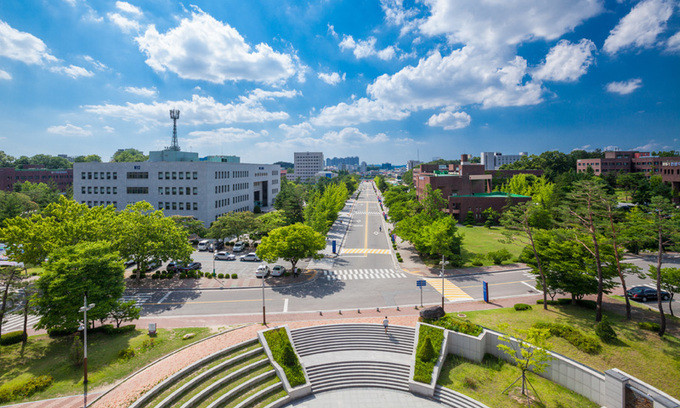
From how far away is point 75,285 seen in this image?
24531mm

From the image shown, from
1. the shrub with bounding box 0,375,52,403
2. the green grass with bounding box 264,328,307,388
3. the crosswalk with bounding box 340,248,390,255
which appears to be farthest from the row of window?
the green grass with bounding box 264,328,307,388

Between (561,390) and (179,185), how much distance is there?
6832cm

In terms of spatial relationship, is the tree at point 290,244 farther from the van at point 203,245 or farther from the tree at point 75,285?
the van at point 203,245

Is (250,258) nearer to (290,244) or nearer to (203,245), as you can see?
(203,245)

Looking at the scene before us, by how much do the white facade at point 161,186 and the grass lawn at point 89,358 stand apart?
1598 inches

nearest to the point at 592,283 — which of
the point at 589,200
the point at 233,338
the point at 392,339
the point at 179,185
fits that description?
the point at 589,200

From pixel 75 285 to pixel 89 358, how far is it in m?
5.71

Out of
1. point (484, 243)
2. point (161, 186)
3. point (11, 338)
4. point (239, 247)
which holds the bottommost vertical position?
point (11, 338)

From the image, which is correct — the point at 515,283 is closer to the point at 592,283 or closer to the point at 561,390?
the point at 592,283

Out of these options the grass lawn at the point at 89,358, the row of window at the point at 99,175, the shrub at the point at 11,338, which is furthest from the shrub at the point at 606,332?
the row of window at the point at 99,175

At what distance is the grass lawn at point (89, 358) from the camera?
20.5 metres

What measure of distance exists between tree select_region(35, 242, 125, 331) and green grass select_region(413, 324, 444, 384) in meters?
24.8

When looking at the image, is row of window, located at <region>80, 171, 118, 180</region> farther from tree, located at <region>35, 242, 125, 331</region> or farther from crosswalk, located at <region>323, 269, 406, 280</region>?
crosswalk, located at <region>323, 269, 406, 280</region>

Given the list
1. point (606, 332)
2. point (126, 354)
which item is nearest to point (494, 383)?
point (606, 332)
